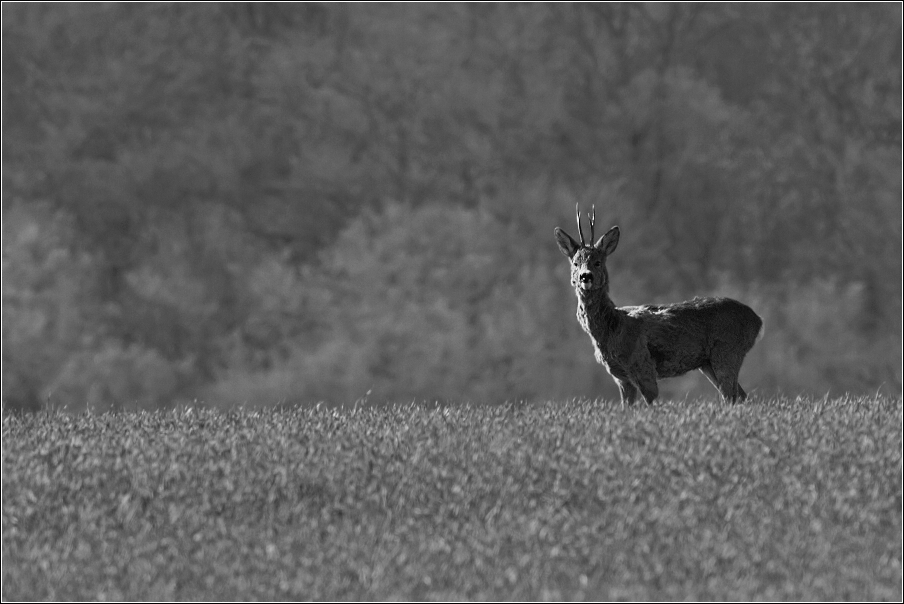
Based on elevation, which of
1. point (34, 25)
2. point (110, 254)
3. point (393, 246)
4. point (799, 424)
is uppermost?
point (799, 424)

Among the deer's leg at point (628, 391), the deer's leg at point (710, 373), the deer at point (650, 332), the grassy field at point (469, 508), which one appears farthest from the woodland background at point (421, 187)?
the grassy field at point (469, 508)

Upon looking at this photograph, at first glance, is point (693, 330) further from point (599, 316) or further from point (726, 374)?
point (599, 316)

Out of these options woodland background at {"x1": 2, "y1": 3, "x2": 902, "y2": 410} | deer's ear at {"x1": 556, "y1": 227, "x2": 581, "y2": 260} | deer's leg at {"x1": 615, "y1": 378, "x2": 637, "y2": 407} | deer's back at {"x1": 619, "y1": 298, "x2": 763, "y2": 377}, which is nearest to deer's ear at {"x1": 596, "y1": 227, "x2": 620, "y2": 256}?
deer's ear at {"x1": 556, "y1": 227, "x2": 581, "y2": 260}

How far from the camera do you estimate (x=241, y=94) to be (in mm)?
37312

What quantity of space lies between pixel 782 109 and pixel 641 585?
30.7 meters

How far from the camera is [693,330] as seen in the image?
12.1 m

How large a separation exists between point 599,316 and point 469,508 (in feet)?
10.4

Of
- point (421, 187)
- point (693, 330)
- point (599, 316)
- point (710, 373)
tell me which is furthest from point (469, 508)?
point (421, 187)

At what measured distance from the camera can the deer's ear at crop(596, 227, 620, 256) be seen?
1173 centimetres

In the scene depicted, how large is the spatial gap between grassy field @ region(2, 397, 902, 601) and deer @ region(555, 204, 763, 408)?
0.62 meters

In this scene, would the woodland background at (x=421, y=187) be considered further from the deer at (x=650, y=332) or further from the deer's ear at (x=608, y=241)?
the deer's ear at (x=608, y=241)

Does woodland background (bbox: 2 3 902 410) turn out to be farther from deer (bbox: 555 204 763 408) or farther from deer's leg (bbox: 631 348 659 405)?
Answer: deer's leg (bbox: 631 348 659 405)

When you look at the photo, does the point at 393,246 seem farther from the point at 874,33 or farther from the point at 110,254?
the point at 874,33

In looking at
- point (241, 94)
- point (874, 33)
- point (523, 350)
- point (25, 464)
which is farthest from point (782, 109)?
point (25, 464)
